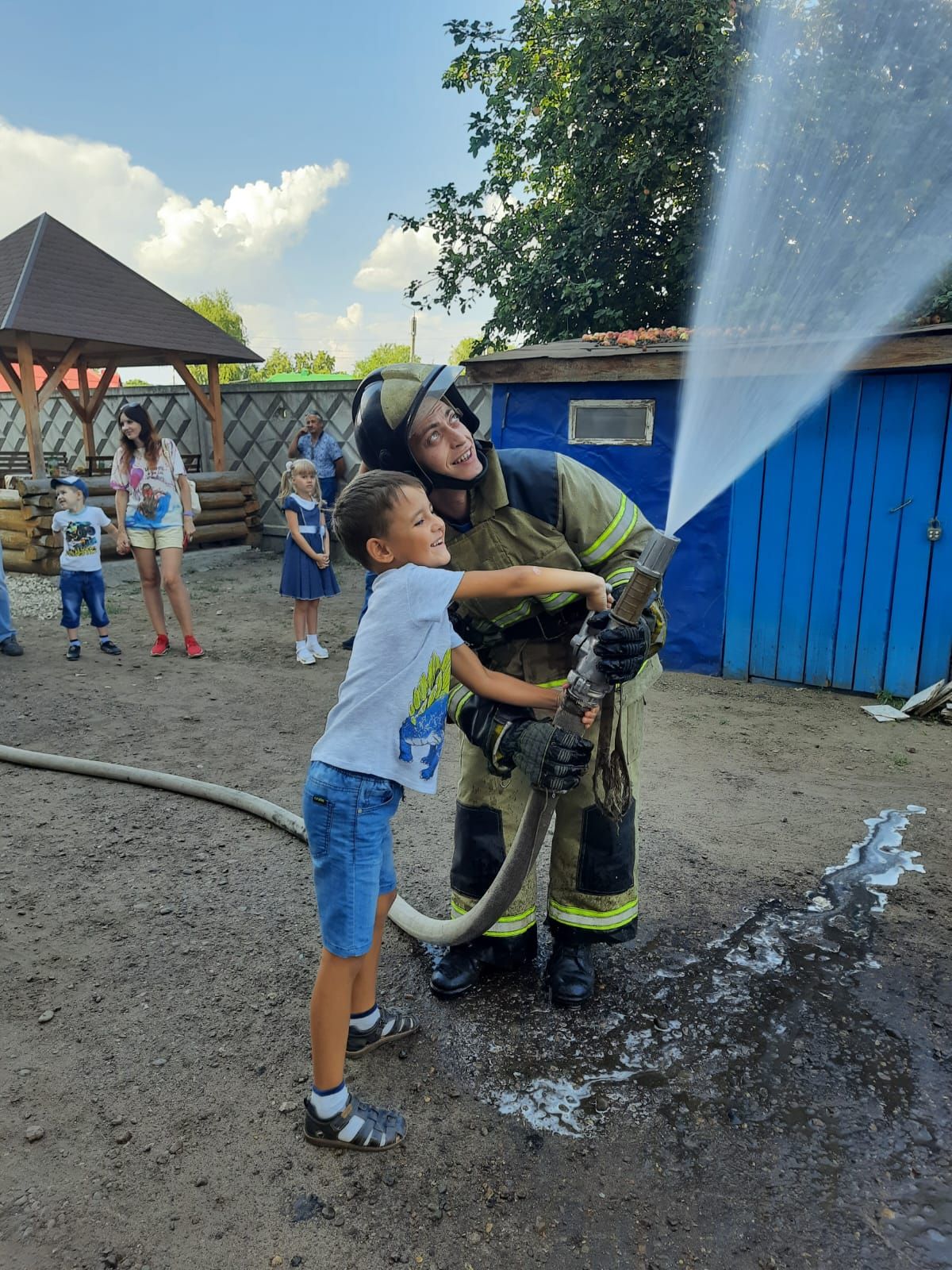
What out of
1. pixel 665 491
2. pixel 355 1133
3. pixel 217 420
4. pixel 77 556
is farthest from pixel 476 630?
pixel 217 420

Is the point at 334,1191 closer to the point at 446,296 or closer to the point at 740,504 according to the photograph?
the point at 740,504

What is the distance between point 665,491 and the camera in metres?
7.18

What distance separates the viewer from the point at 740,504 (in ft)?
22.5

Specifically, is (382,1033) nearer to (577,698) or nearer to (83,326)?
(577,698)

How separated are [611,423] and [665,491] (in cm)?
75

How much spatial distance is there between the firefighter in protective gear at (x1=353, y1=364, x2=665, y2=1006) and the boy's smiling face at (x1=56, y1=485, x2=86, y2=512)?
5503 millimetres

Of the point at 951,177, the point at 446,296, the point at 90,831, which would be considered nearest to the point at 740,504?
the point at 951,177

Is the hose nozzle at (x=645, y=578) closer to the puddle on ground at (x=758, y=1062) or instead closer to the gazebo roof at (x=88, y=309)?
the puddle on ground at (x=758, y=1062)

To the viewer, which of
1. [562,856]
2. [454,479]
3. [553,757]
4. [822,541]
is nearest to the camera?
[553,757]

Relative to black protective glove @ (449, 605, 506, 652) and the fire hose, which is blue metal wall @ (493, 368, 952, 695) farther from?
black protective glove @ (449, 605, 506, 652)

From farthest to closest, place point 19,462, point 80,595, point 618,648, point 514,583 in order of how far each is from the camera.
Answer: point 19,462
point 80,595
point 618,648
point 514,583

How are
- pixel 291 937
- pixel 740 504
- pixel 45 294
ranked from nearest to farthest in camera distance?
pixel 291 937
pixel 740 504
pixel 45 294

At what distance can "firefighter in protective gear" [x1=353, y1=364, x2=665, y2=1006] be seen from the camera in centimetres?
237

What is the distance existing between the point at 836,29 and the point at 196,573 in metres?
9.72
